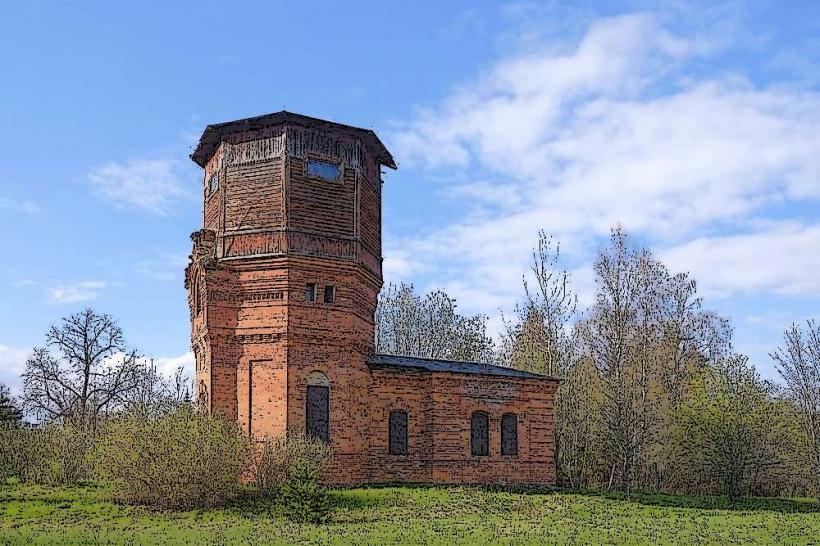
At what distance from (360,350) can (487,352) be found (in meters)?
25.1

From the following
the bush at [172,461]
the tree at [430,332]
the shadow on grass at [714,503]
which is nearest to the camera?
the bush at [172,461]

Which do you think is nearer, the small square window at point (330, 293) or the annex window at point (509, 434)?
the small square window at point (330, 293)

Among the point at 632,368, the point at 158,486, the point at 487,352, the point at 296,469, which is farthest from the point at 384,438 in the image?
the point at 487,352

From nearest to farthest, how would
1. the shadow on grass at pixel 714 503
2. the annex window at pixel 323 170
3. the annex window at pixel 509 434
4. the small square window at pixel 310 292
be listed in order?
the small square window at pixel 310 292 < the annex window at pixel 323 170 < the shadow on grass at pixel 714 503 < the annex window at pixel 509 434

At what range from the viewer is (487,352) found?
5159 cm

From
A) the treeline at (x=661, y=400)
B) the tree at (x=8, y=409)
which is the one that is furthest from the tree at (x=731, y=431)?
the tree at (x=8, y=409)

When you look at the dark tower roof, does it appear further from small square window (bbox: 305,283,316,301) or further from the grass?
the grass

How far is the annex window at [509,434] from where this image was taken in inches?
1161

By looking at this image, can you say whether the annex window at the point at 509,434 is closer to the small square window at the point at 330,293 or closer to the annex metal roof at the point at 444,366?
the annex metal roof at the point at 444,366

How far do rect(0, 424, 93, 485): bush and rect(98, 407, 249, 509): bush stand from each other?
6.64m

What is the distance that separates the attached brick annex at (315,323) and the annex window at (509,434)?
0.06m

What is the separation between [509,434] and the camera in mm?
29672

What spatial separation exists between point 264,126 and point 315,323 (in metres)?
6.65

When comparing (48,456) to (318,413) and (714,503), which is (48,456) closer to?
(318,413)
